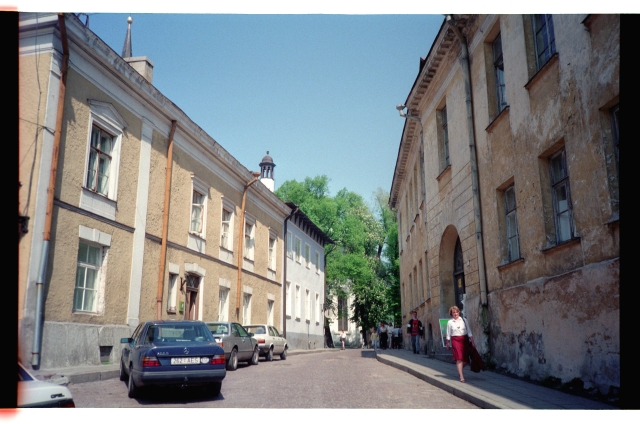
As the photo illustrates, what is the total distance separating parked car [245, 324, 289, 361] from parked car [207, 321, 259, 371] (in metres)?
2.25

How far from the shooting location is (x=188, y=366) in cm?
884

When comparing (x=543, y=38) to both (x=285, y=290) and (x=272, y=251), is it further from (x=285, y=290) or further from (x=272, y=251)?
(x=285, y=290)

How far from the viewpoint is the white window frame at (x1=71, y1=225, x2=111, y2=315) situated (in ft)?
44.3

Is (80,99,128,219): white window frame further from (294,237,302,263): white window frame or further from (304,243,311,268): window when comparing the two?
(304,243,311,268): window

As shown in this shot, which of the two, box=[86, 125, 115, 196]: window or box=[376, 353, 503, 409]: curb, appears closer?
box=[376, 353, 503, 409]: curb

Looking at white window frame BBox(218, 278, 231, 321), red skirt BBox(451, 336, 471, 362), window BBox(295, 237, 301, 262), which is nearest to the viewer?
red skirt BBox(451, 336, 471, 362)

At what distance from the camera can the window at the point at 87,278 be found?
13.3 meters

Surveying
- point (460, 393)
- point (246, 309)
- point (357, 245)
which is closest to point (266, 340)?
point (246, 309)

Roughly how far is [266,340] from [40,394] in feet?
52.5

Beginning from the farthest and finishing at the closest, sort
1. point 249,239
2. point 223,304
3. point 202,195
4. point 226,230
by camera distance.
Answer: point 249,239
point 226,230
point 223,304
point 202,195

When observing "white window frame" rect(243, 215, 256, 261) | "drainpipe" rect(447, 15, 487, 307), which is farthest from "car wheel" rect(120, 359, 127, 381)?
"white window frame" rect(243, 215, 256, 261)

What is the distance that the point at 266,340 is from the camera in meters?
19.9

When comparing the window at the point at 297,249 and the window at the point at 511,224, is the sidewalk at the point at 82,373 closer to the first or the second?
the window at the point at 511,224
